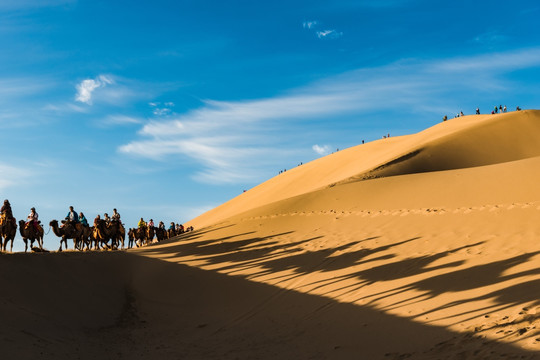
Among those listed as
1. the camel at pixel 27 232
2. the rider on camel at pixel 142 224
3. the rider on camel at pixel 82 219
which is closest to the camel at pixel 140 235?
the rider on camel at pixel 142 224

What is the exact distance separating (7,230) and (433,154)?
31.0 meters

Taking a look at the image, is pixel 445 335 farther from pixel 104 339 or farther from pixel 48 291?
pixel 48 291

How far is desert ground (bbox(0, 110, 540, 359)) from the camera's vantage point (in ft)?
36.3

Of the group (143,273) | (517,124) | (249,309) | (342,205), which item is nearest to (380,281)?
(249,309)

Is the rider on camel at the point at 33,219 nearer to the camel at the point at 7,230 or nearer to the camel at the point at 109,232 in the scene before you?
the camel at the point at 7,230

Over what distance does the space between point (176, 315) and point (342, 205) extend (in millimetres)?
13570

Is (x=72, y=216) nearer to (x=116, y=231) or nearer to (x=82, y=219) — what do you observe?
(x=82, y=219)

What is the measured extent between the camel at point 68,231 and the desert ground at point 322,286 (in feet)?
12.2

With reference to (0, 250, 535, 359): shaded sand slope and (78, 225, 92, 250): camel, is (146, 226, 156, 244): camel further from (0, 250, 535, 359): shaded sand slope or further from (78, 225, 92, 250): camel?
(0, 250, 535, 359): shaded sand slope

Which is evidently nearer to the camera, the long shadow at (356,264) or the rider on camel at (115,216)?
the long shadow at (356,264)

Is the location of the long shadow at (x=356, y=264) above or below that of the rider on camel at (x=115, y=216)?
below

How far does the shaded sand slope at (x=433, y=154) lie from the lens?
130 feet

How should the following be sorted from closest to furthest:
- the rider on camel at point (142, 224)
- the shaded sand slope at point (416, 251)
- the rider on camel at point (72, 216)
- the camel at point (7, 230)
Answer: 1. the shaded sand slope at point (416, 251)
2. the camel at point (7, 230)
3. the rider on camel at point (72, 216)
4. the rider on camel at point (142, 224)

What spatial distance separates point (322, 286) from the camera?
16.1 m
